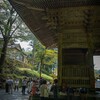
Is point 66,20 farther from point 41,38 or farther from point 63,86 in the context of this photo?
point 41,38

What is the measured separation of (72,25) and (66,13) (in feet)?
2.62

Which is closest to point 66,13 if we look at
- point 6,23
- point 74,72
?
point 74,72

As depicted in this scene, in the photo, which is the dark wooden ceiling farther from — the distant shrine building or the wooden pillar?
the wooden pillar

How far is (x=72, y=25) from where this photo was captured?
10.5 metres

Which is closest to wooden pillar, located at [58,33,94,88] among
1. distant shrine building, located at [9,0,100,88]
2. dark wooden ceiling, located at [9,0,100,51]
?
distant shrine building, located at [9,0,100,88]

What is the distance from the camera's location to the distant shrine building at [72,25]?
9531mm

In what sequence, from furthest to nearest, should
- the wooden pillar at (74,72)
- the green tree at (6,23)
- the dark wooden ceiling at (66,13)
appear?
the green tree at (6,23)
the wooden pillar at (74,72)
the dark wooden ceiling at (66,13)

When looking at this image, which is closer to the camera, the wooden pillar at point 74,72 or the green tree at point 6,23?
the wooden pillar at point 74,72

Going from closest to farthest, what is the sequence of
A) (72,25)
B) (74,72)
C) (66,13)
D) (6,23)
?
1. (74,72)
2. (66,13)
3. (72,25)
4. (6,23)

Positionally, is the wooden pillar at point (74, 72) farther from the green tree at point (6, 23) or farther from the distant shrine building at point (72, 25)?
the green tree at point (6, 23)

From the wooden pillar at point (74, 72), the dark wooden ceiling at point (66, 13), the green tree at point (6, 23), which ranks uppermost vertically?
the green tree at point (6, 23)

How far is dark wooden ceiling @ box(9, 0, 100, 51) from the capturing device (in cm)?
936

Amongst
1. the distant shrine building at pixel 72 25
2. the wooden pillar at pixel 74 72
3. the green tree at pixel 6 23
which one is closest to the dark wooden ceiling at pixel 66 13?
the distant shrine building at pixel 72 25

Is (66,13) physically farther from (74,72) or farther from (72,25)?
(74,72)
